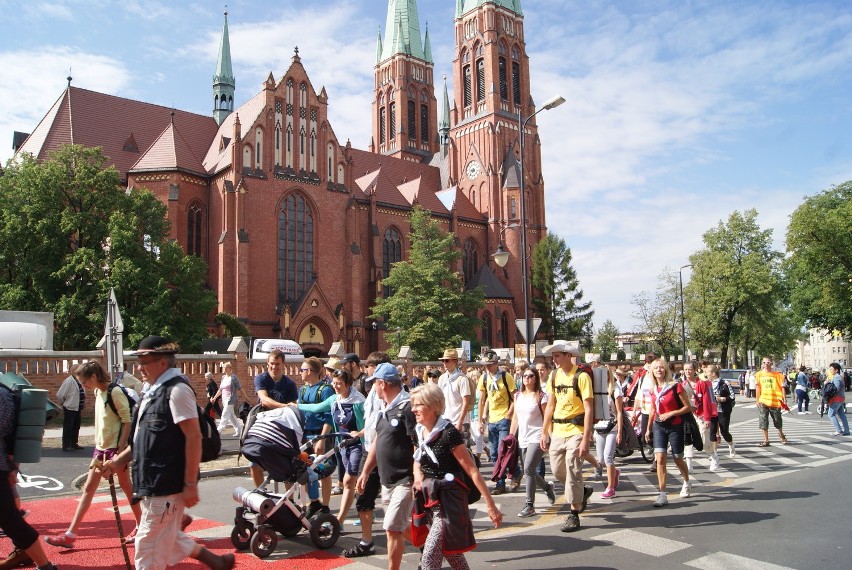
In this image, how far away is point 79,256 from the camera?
26.4 m

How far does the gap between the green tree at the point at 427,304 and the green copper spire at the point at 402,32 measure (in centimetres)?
2867

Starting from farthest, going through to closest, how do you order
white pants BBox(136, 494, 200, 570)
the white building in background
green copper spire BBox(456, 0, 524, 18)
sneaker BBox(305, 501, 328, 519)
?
the white building in background → green copper spire BBox(456, 0, 524, 18) → sneaker BBox(305, 501, 328, 519) → white pants BBox(136, 494, 200, 570)

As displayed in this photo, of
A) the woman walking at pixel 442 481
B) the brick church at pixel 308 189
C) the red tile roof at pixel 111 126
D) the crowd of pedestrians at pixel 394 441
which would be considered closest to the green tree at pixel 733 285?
the brick church at pixel 308 189

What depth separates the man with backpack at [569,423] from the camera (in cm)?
695

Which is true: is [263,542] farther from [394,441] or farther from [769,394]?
[769,394]

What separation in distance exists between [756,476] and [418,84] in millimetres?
60592

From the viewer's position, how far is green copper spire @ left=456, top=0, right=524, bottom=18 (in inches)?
2201

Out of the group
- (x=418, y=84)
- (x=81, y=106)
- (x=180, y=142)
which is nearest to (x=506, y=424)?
(x=180, y=142)

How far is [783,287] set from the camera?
52062mm

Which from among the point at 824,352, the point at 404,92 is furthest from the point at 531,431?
the point at 824,352

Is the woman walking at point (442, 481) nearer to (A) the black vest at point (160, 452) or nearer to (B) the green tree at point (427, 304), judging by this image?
(A) the black vest at point (160, 452)

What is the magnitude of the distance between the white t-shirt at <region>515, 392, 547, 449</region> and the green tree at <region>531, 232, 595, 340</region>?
47213 mm

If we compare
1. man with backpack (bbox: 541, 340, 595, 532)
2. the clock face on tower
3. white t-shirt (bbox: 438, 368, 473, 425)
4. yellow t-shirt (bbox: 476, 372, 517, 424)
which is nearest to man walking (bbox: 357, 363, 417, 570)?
man with backpack (bbox: 541, 340, 595, 532)

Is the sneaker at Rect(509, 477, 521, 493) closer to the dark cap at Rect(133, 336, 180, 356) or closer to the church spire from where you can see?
the dark cap at Rect(133, 336, 180, 356)
